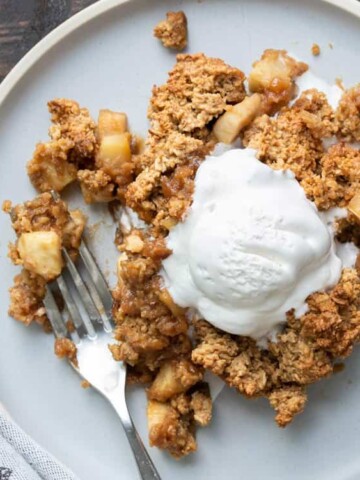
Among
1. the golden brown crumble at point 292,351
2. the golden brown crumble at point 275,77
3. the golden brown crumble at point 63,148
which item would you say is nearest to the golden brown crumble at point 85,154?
the golden brown crumble at point 63,148

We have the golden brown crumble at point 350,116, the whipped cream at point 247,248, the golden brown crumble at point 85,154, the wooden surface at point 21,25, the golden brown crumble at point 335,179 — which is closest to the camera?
the whipped cream at point 247,248

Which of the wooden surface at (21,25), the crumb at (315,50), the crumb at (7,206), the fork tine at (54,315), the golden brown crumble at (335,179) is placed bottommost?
the fork tine at (54,315)

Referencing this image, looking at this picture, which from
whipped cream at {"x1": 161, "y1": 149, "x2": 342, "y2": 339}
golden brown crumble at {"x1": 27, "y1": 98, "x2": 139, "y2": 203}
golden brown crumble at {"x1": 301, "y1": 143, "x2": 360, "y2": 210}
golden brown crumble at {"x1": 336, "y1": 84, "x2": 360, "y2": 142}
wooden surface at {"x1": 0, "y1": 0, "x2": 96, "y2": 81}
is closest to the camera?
whipped cream at {"x1": 161, "y1": 149, "x2": 342, "y2": 339}

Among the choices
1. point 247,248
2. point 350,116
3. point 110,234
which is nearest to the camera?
point 247,248

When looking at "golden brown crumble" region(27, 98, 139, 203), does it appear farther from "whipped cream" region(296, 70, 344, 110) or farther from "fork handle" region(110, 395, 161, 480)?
"fork handle" region(110, 395, 161, 480)

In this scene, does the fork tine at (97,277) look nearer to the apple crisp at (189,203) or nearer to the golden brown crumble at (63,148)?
the apple crisp at (189,203)

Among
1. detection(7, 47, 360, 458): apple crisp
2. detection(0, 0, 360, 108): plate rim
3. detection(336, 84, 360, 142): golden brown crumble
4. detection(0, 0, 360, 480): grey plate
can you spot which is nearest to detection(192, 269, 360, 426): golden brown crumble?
detection(7, 47, 360, 458): apple crisp

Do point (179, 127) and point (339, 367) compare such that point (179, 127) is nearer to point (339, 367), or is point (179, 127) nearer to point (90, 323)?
point (90, 323)

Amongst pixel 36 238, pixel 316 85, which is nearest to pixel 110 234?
pixel 36 238
